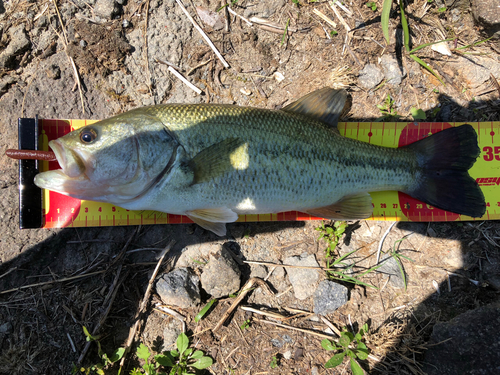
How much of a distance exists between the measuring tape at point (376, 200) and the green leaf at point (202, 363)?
1.49 metres

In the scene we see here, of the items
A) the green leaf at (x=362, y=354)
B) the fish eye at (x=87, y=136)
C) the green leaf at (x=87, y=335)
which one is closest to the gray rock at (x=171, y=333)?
the green leaf at (x=87, y=335)

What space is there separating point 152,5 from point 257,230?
118 inches

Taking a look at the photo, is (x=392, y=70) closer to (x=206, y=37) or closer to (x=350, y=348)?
(x=206, y=37)

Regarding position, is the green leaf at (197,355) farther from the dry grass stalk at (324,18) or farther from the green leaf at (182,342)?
the dry grass stalk at (324,18)

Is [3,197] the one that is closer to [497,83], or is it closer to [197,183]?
[197,183]

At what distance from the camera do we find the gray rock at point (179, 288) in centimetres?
308

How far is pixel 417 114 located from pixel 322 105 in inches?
51.5

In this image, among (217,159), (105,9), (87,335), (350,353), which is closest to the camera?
(217,159)

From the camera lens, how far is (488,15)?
130 inches

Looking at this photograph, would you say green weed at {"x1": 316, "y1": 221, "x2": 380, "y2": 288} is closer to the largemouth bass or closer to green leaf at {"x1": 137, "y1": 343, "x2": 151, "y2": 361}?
the largemouth bass

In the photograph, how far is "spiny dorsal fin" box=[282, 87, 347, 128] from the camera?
313 cm

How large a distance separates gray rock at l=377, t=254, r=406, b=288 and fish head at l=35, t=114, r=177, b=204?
2.69 meters

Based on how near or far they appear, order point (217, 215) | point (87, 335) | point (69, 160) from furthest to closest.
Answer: point (87, 335) < point (217, 215) < point (69, 160)

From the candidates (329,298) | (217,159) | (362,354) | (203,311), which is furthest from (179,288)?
(362,354)
